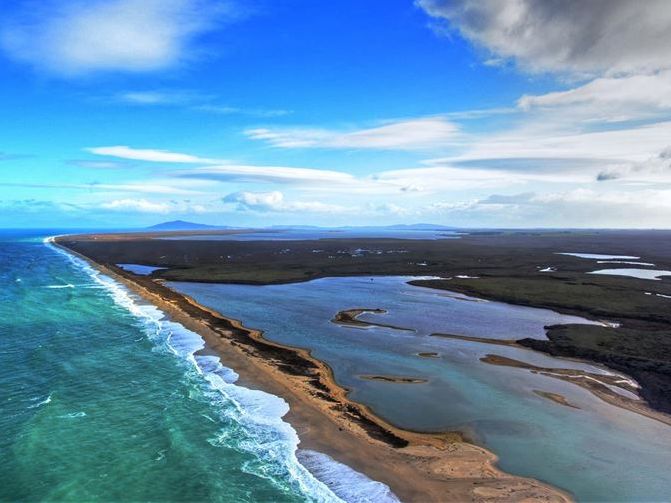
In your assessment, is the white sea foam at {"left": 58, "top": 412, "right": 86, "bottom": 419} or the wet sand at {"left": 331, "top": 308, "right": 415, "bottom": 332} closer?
the white sea foam at {"left": 58, "top": 412, "right": 86, "bottom": 419}

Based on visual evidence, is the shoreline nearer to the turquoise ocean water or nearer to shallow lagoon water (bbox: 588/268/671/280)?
the turquoise ocean water

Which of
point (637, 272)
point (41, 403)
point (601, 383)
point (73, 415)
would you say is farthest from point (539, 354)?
point (637, 272)

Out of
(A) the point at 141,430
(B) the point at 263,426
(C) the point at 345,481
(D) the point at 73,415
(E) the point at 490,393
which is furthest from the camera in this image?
(E) the point at 490,393

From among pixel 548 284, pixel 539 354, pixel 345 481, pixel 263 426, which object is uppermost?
pixel 548 284

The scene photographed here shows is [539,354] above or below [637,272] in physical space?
below

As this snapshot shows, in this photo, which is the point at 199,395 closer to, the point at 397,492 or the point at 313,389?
the point at 313,389

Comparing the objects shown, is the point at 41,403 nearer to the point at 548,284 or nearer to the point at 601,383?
the point at 601,383

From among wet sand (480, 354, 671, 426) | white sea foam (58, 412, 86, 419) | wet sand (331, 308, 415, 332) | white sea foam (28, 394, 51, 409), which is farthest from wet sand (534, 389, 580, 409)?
white sea foam (28, 394, 51, 409)
